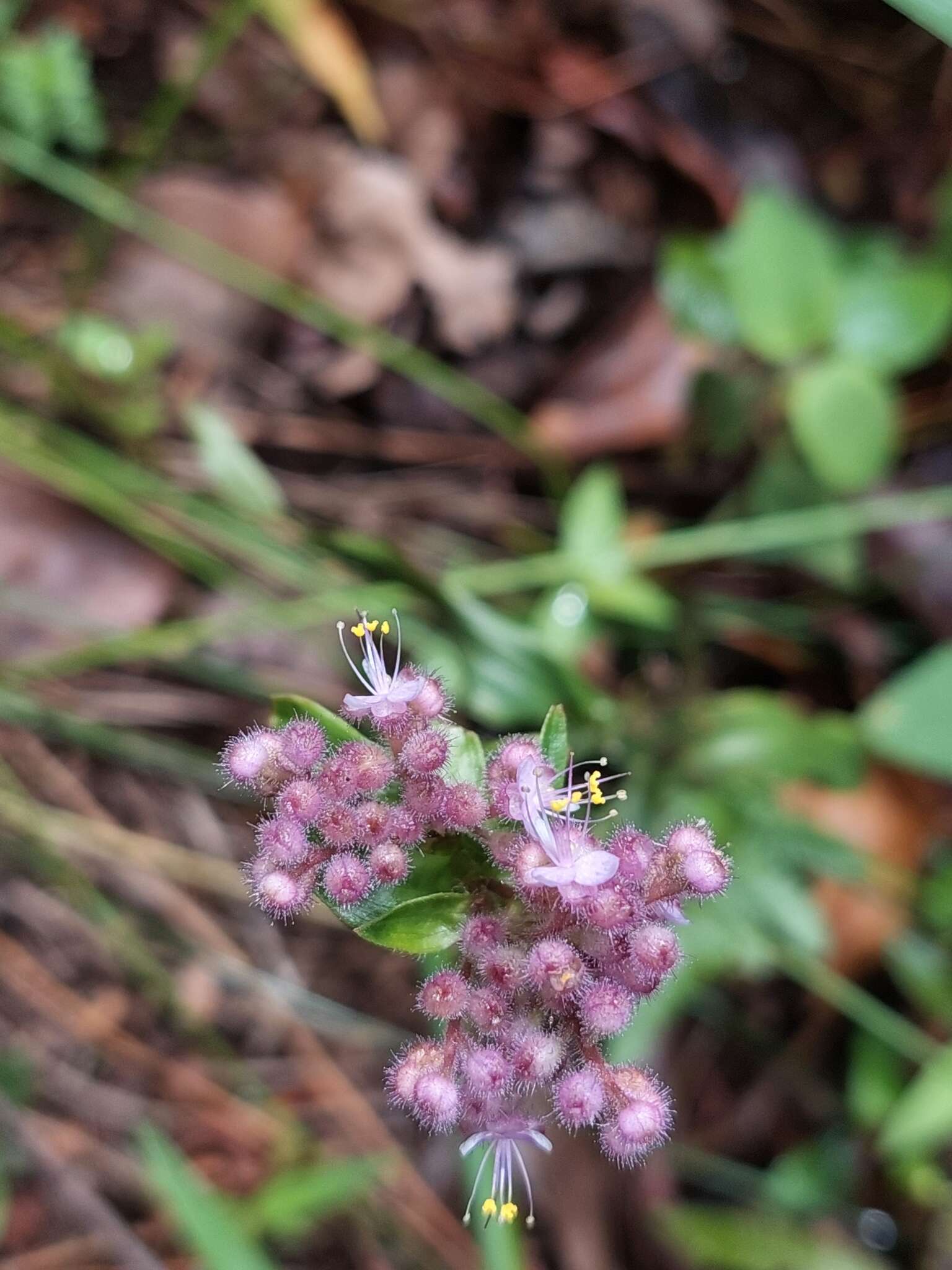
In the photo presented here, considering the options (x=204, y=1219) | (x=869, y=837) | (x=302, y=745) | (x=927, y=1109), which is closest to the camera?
(x=302, y=745)

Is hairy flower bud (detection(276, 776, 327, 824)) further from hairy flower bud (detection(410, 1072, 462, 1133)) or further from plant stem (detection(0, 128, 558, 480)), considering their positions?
plant stem (detection(0, 128, 558, 480))

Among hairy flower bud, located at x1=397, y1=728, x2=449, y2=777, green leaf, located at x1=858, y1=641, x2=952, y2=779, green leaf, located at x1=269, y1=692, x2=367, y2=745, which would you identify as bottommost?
hairy flower bud, located at x1=397, y1=728, x2=449, y2=777

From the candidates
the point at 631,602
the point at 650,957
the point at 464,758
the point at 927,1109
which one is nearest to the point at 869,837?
the point at 927,1109

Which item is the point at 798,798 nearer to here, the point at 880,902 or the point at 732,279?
the point at 880,902

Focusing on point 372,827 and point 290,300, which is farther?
point 290,300

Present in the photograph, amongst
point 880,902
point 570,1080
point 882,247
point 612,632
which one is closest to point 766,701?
point 612,632

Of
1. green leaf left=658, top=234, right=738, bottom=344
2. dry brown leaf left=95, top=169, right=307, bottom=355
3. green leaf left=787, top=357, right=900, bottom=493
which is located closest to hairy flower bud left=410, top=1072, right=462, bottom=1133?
green leaf left=787, top=357, right=900, bottom=493

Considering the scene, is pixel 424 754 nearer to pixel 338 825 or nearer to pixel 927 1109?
pixel 338 825
